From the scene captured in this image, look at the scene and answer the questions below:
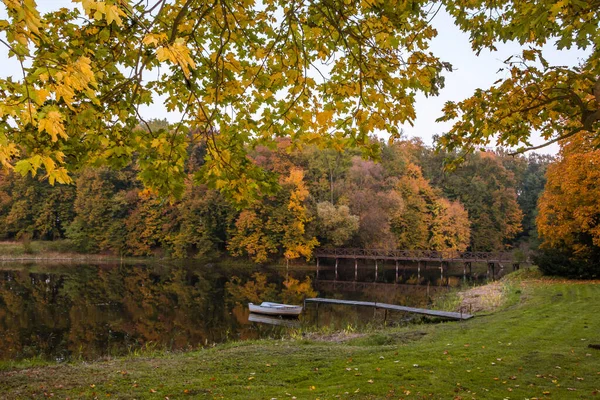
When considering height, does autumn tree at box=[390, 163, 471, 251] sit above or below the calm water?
above

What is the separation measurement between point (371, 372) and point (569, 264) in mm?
20295

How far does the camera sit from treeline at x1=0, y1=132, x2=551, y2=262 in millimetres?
40688

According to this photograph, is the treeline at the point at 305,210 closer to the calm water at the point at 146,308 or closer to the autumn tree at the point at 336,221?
the autumn tree at the point at 336,221

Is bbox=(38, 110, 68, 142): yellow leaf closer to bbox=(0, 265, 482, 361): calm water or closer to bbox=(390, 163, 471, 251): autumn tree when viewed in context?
bbox=(0, 265, 482, 361): calm water

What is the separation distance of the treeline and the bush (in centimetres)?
1407

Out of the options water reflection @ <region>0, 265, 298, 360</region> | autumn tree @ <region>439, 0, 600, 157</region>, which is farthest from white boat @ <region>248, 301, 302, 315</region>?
autumn tree @ <region>439, 0, 600, 157</region>

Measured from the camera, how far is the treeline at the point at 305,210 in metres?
40.7

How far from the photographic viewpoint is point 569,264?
2295cm

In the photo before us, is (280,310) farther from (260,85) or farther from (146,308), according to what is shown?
(260,85)

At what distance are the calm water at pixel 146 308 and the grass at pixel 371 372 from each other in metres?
4.07

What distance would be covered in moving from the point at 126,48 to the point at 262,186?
2.34 m

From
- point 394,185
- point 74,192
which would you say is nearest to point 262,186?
point 394,185

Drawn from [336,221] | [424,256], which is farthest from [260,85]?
[424,256]

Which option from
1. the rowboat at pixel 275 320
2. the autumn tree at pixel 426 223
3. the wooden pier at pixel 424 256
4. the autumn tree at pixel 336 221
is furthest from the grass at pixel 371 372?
the autumn tree at pixel 426 223
